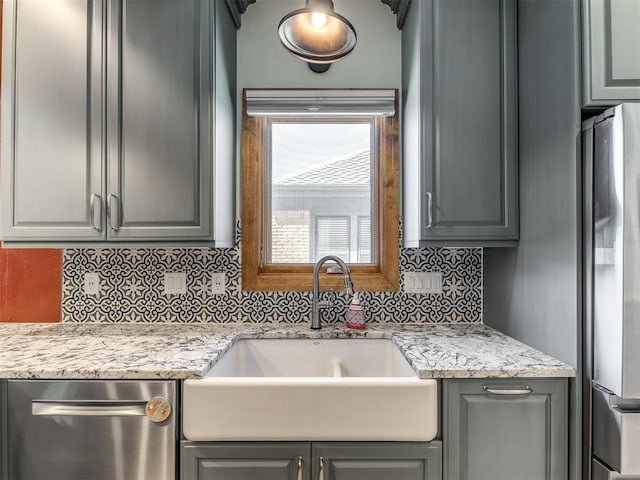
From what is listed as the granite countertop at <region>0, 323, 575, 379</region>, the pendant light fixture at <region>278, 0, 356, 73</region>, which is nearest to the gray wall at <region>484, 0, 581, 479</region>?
the granite countertop at <region>0, 323, 575, 379</region>

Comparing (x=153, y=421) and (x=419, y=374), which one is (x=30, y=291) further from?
(x=419, y=374)

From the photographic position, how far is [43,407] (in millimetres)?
1203

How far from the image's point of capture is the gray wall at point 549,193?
1.17 metres

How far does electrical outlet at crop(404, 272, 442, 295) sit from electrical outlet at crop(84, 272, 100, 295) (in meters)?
1.58

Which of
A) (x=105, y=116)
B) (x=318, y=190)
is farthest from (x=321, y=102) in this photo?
(x=105, y=116)

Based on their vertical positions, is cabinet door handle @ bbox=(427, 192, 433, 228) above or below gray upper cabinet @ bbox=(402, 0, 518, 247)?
below

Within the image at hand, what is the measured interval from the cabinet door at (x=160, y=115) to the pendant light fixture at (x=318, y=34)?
0.50 metres

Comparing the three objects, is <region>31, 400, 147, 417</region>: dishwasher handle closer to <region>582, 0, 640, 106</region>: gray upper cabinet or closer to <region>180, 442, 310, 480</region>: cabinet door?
<region>180, 442, 310, 480</region>: cabinet door

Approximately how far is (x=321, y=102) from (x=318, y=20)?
72cm

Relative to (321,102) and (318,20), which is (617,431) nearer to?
(318,20)

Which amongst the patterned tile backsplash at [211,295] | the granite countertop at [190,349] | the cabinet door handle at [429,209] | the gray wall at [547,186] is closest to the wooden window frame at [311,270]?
the patterned tile backsplash at [211,295]

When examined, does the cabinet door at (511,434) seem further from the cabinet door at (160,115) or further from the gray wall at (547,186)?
the cabinet door at (160,115)

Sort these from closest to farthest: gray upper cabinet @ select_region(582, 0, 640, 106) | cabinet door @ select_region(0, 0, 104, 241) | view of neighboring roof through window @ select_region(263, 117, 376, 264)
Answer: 1. gray upper cabinet @ select_region(582, 0, 640, 106)
2. cabinet door @ select_region(0, 0, 104, 241)
3. view of neighboring roof through window @ select_region(263, 117, 376, 264)

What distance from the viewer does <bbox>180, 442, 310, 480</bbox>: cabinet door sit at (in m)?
1.18
